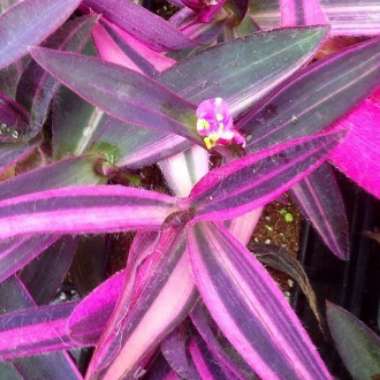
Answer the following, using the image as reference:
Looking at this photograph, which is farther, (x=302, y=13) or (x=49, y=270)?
(x=49, y=270)

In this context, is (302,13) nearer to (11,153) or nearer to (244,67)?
(244,67)

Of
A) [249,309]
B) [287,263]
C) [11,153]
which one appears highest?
[11,153]

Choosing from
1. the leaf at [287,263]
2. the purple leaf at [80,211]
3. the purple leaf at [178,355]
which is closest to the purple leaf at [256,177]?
the purple leaf at [80,211]

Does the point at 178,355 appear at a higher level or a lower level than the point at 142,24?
lower

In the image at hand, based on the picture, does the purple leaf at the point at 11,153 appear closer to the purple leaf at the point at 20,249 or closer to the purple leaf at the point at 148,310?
the purple leaf at the point at 20,249

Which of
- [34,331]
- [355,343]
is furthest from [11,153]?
[355,343]

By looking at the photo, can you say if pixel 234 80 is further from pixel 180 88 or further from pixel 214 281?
pixel 214 281

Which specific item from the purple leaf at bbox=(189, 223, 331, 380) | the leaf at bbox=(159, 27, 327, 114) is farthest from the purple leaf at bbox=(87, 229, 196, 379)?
the leaf at bbox=(159, 27, 327, 114)
